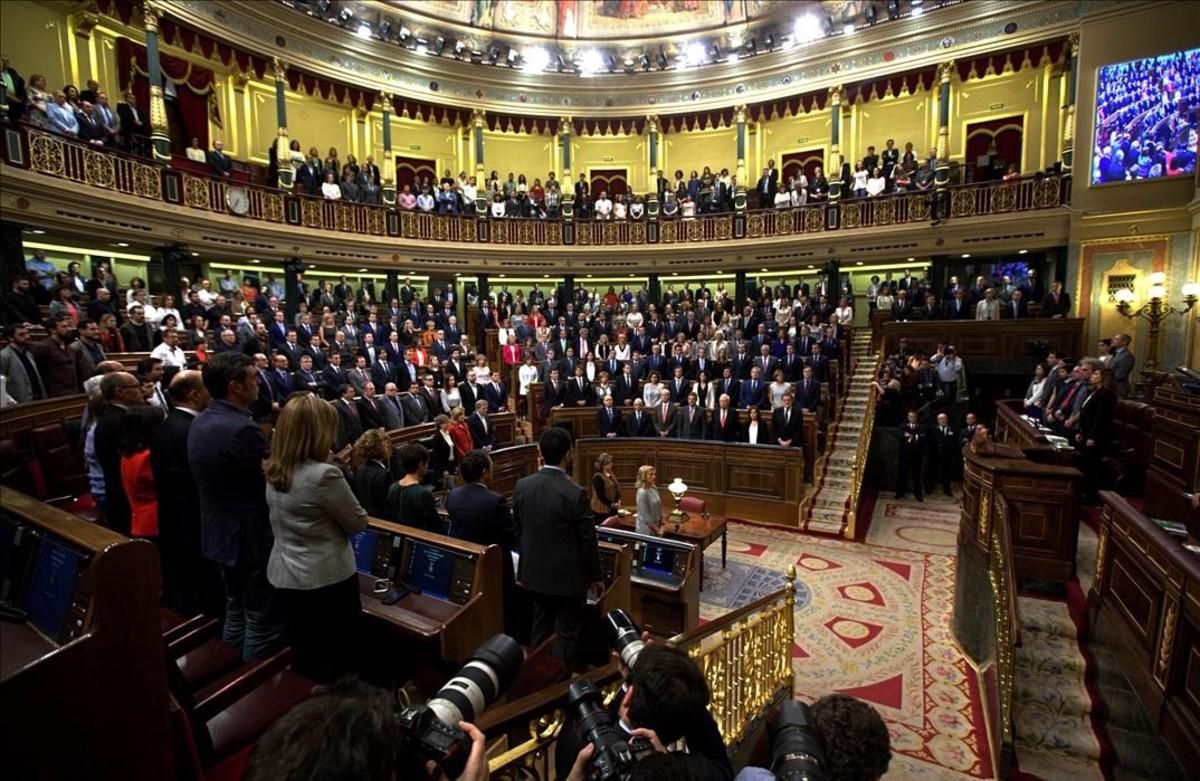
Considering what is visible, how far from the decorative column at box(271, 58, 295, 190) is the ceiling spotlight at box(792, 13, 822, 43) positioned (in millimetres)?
13346

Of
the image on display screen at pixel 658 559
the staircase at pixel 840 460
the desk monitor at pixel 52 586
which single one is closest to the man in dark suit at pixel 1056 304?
the staircase at pixel 840 460

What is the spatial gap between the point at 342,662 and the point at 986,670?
4.64 meters

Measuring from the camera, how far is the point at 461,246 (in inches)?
624

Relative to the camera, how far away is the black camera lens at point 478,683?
1.16 meters

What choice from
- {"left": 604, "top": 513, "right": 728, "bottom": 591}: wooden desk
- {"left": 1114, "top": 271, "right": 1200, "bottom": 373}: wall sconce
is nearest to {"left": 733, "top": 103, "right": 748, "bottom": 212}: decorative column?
{"left": 1114, "top": 271, "right": 1200, "bottom": 373}: wall sconce

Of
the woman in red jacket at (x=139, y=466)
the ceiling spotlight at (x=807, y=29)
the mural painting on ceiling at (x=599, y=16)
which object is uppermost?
the mural painting on ceiling at (x=599, y=16)

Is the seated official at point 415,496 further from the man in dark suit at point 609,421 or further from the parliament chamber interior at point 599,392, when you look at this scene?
the man in dark suit at point 609,421

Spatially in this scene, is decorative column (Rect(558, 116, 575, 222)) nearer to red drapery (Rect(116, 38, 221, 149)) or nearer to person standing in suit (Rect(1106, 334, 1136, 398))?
red drapery (Rect(116, 38, 221, 149))

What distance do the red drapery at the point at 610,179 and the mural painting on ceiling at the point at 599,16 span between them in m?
3.93

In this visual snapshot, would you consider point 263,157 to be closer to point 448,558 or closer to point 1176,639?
point 448,558

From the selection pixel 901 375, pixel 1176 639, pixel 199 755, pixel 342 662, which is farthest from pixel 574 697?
pixel 901 375

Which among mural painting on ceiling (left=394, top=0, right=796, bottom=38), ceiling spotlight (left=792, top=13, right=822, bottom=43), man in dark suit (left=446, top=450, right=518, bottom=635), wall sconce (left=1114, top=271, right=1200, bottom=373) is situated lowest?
man in dark suit (left=446, top=450, right=518, bottom=635)

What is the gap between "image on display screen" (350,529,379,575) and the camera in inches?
139

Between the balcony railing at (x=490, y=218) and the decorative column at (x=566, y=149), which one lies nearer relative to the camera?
the balcony railing at (x=490, y=218)
